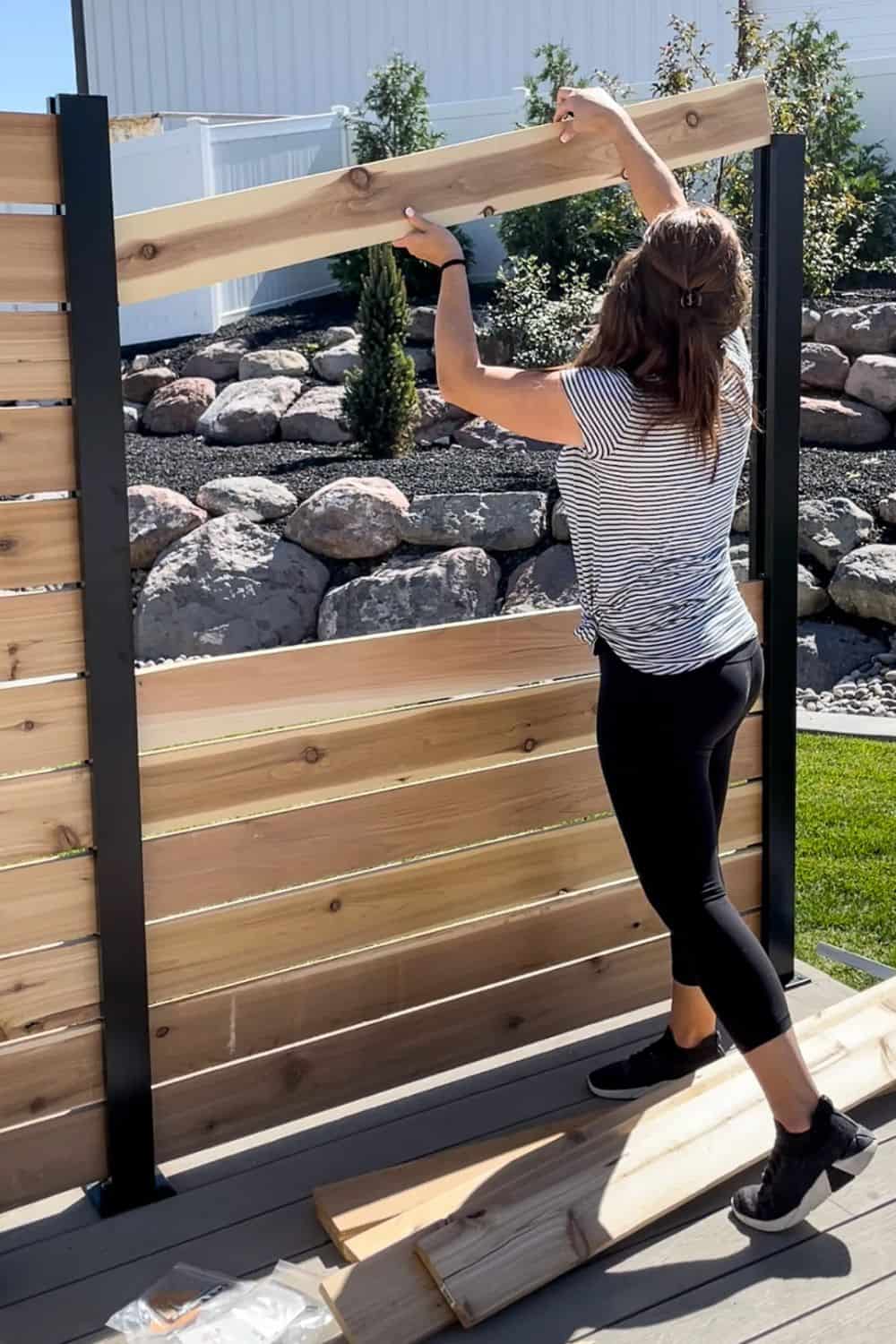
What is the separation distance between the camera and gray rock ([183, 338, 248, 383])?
10.6 meters

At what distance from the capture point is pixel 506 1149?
2453 mm

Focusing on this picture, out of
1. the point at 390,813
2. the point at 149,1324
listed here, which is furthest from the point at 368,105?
the point at 149,1324

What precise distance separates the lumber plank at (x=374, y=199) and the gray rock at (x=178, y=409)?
7354 mm

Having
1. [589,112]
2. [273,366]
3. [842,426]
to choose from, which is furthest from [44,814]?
[273,366]

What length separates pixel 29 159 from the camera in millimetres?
2131

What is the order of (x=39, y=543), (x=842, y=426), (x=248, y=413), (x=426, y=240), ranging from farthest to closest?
1. (x=248, y=413)
2. (x=842, y=426)
3. (x=426, y=240)
4. (x=39, y=543)

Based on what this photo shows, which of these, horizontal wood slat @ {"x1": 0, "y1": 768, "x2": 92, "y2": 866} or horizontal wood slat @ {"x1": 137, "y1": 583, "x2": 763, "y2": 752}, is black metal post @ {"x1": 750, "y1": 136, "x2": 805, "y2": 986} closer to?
horizontal wood slat @ {"x1": 137, "y1": 583, "x2": 763, "y2": 752}

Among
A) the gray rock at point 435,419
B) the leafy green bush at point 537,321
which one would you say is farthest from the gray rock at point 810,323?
the gray rock at point 435,419

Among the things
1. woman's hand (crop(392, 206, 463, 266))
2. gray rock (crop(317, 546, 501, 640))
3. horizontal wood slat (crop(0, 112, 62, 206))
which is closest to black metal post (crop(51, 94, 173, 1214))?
horizontal wood slat (crop(0, 112, 62, 206))

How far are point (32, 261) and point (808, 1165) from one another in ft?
5.95

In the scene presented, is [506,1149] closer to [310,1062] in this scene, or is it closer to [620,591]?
[310,1062]

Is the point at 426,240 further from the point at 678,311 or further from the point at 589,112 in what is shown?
the point at 678,311

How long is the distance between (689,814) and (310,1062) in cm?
86

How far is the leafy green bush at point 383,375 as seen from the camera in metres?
8.55
